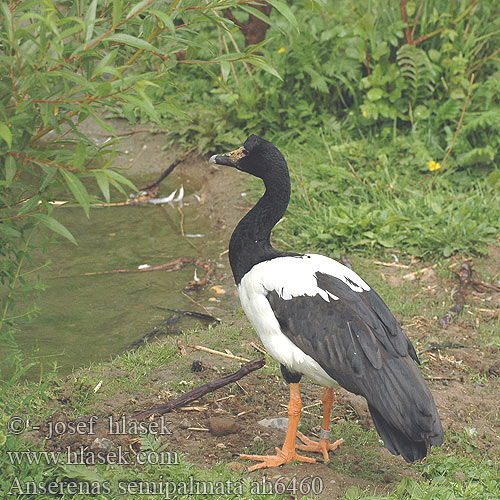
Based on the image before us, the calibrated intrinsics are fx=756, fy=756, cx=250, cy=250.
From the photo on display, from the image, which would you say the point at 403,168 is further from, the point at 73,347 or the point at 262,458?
the point at 262,458

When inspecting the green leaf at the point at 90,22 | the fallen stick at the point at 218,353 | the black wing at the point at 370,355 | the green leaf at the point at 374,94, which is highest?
the green leaf at the point at 90,22

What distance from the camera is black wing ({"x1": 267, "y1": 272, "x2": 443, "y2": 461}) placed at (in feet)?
11.2

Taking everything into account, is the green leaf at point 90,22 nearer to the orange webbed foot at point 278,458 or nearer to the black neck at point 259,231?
the black neck at point 259,231

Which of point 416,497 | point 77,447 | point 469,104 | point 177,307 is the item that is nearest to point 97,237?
point 177,307

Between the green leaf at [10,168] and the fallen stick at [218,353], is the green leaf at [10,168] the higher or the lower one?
the higher one

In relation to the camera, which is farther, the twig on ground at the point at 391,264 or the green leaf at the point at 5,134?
the twig on ground at the point at 391,264

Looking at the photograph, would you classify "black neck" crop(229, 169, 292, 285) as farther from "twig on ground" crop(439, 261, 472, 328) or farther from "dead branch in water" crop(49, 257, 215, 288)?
"dead branch in water" crop(49, 257, 215, 288)

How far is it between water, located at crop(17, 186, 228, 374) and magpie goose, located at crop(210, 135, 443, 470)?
1.55 meters

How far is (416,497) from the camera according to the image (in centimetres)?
328

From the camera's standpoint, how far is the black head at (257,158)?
4133mm

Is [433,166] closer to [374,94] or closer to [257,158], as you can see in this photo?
[374,94]

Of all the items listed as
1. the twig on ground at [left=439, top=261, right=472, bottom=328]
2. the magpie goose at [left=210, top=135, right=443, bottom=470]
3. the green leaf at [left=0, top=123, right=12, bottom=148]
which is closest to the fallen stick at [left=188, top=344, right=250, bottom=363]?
Result: the magpie goose at [left=210, top=135, right=443, bottom=470]

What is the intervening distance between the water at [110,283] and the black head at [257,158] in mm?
1647

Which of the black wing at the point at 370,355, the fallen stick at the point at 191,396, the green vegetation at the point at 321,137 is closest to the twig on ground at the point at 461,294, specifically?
the green vegetation at the point at 321,137
